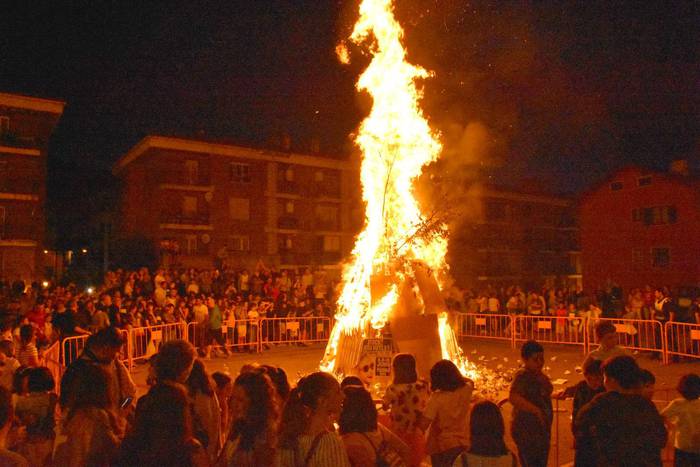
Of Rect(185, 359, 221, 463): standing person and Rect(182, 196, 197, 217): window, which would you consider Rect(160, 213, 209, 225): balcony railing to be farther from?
Rect(185, 359, 221, 463): standing person

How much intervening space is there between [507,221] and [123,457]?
183ft

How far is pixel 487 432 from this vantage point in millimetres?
3736

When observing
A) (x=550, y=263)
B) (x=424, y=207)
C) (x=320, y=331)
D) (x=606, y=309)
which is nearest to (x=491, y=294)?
(x=606, y=309)

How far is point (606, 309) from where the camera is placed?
60.5 ft

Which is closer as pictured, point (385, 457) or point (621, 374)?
point (385, 457)

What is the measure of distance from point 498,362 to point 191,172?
30.6 meters

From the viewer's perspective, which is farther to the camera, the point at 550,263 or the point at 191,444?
the point at 550,263

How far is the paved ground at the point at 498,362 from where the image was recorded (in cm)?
1305

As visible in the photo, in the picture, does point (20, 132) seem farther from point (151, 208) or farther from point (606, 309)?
point (606, 309)

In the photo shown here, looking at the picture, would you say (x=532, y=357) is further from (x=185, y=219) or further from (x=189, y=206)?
(x=189, y=206)

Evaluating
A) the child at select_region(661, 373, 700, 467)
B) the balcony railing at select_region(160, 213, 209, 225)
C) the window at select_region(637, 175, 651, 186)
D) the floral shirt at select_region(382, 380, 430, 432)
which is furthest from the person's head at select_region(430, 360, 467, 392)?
the window at select_region(637, 175, 651, 186)

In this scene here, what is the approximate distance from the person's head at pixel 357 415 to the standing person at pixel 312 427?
18 cm

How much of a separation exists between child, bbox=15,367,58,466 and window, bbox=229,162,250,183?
127 feet

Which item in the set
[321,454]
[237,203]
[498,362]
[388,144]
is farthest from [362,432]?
[237,203]
